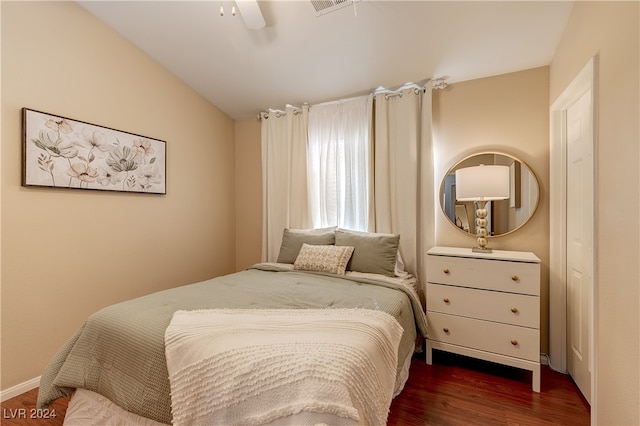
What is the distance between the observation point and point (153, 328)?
50.9 inches

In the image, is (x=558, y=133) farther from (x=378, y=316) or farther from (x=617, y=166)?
(x=378, y=316)

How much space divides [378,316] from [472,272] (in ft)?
3.37

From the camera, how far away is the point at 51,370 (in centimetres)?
144

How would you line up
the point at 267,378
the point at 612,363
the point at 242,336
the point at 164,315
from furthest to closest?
the point at 164,315 < the point at 612,363 < the point at 242,336 < the point at 267,378

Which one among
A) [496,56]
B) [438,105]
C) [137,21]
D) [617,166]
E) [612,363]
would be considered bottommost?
[612,363]

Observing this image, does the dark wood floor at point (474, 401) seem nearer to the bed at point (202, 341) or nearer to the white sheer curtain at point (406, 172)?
the bed at point (202, 341)

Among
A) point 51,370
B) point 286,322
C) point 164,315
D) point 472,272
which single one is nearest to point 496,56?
point 472,272

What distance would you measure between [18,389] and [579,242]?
3.75 meters

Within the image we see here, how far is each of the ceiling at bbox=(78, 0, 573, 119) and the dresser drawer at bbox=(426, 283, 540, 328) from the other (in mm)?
1746

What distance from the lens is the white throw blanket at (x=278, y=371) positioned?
92 centimetres

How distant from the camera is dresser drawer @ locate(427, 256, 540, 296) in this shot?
1.90 metres

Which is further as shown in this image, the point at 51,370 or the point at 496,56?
the point at 496,56

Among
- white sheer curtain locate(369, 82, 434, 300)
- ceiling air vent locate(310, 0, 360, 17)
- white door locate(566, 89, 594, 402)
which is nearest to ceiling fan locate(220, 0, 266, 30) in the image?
ceiling air vent locate(310, 0, 360, 17)

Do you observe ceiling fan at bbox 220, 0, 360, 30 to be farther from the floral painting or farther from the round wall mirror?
the round wall mirror
